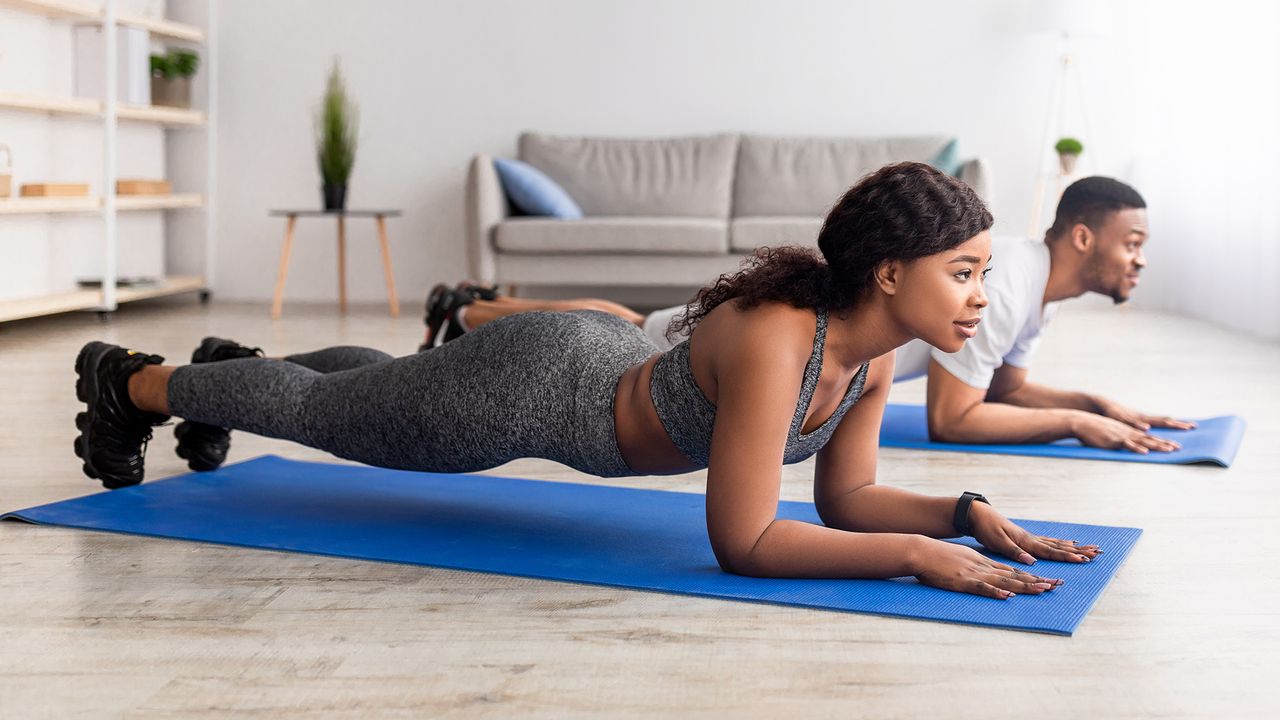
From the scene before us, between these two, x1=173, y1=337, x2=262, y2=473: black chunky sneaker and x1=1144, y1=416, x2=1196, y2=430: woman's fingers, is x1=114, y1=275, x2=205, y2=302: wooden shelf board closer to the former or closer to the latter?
x1=173, y1=337, x2=262, y2=473: black chunky sneaker

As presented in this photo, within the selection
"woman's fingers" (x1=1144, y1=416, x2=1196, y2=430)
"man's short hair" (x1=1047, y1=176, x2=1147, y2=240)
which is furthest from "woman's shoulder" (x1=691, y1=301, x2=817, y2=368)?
"woman's fingers" (x1=1144, y1=416, x2=1196, y2=430)

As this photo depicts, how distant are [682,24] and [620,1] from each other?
34 centimetres

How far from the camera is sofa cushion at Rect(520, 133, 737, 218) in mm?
6367

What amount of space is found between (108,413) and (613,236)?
371 centimetres

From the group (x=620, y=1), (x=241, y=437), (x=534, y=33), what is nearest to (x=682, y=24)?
(x=620, y=1)

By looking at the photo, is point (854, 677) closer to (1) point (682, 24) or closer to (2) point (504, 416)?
(2) point (504, 416)

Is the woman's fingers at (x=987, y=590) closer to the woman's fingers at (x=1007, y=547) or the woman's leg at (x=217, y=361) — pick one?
the woman's fingers at (x=1007, y=547)

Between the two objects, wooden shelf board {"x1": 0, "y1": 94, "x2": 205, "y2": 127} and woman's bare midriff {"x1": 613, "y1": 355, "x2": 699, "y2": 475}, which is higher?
wooden shelf board {"x1": 0, "y1": 94, "x2": 205, "y2": 127}

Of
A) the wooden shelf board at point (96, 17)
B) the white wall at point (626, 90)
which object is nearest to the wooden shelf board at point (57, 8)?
the wooden shelf board at point (96, 17)

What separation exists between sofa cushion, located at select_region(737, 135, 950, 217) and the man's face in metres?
3.49

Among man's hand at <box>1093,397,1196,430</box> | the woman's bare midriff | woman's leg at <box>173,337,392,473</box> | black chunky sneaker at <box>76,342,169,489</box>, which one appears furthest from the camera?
man's hand at <box>1093,397,1196,430</box>

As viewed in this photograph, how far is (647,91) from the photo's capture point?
6.83 metres

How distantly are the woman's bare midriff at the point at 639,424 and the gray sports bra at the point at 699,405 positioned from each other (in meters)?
0.02

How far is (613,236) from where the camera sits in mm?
5859
